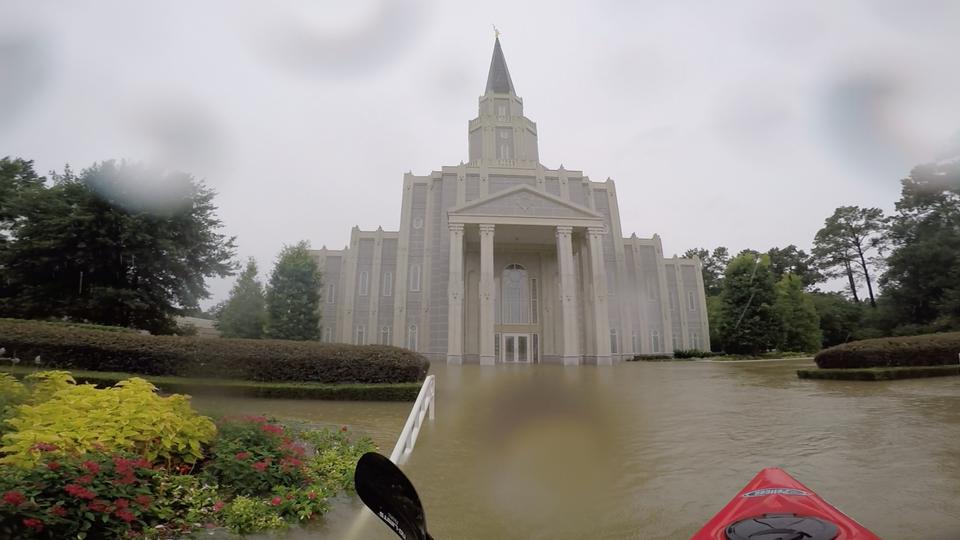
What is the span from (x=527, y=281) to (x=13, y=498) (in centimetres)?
2862

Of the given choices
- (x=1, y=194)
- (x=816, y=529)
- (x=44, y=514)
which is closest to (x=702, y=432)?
(x=816, y=529)

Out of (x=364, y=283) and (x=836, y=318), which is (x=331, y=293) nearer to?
(x=364, y=283)

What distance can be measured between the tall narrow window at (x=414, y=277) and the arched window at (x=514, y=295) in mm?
5786

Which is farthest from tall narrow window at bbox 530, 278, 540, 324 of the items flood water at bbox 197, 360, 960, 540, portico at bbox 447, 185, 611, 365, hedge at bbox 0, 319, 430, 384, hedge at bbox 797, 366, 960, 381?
hedge at bbox 0, 319, 430, 384

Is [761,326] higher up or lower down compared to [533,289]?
lower down

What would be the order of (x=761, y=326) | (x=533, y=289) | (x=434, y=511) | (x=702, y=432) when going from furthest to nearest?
(x=761, y=326) < (x=533, y=289) < (x=702, y=432) < (x=434, y=511)

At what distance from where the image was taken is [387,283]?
33.2m

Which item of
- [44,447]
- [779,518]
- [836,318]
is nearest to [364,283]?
[44,447]

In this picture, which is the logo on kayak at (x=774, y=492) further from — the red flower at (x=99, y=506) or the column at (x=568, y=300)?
the column at (x=568, y=300)

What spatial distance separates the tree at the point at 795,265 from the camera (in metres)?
49.8

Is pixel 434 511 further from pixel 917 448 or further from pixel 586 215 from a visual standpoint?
pixel 586 215

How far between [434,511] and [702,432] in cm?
568

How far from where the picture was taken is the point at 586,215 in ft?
91.3

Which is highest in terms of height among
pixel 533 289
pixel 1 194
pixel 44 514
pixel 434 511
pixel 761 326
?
pixel 1 194
